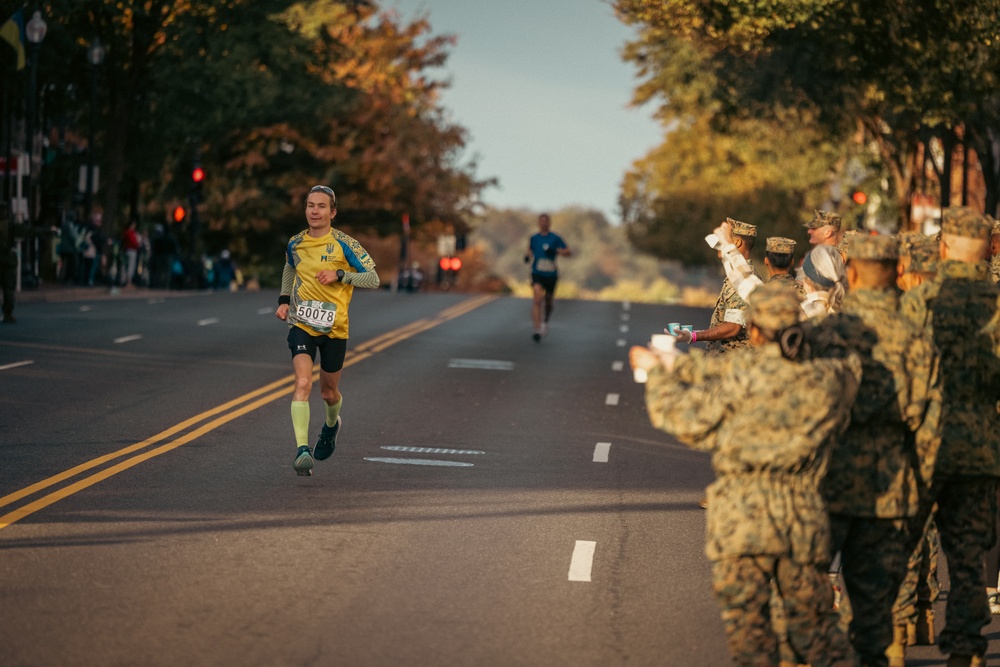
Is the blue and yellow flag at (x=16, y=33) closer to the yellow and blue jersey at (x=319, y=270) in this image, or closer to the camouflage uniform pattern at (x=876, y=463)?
the yellow and blue jersey at (x=319, y=270)

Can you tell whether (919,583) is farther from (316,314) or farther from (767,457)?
(316,314)

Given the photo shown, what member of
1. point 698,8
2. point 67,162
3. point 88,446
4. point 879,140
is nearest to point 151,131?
point 67,162

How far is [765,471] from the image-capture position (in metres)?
6.70

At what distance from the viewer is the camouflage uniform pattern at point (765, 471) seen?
6.62 m

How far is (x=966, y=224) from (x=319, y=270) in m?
5.79

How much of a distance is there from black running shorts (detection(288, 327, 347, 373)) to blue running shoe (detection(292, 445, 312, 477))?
674 millimetres

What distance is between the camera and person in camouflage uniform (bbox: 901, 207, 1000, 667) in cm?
788

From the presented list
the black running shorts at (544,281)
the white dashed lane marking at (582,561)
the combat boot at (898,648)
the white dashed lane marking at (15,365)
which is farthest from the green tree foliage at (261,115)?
the combat boot at (898,648)

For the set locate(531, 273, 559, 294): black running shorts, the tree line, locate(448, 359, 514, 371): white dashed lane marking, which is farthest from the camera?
the tree line

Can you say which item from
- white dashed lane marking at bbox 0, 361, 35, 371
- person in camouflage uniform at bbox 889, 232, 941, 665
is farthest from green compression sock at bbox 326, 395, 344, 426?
white dashed lane marking at bbox 0, 361, 35, 371

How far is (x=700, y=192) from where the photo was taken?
250 feet

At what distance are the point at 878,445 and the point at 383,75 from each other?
6884 centimetres

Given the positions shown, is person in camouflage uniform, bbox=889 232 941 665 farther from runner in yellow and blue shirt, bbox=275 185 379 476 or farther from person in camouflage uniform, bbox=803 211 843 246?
runner in yellow and blue shirt, bbox=275 185 379 476

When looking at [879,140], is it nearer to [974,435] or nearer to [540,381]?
[540,381]
